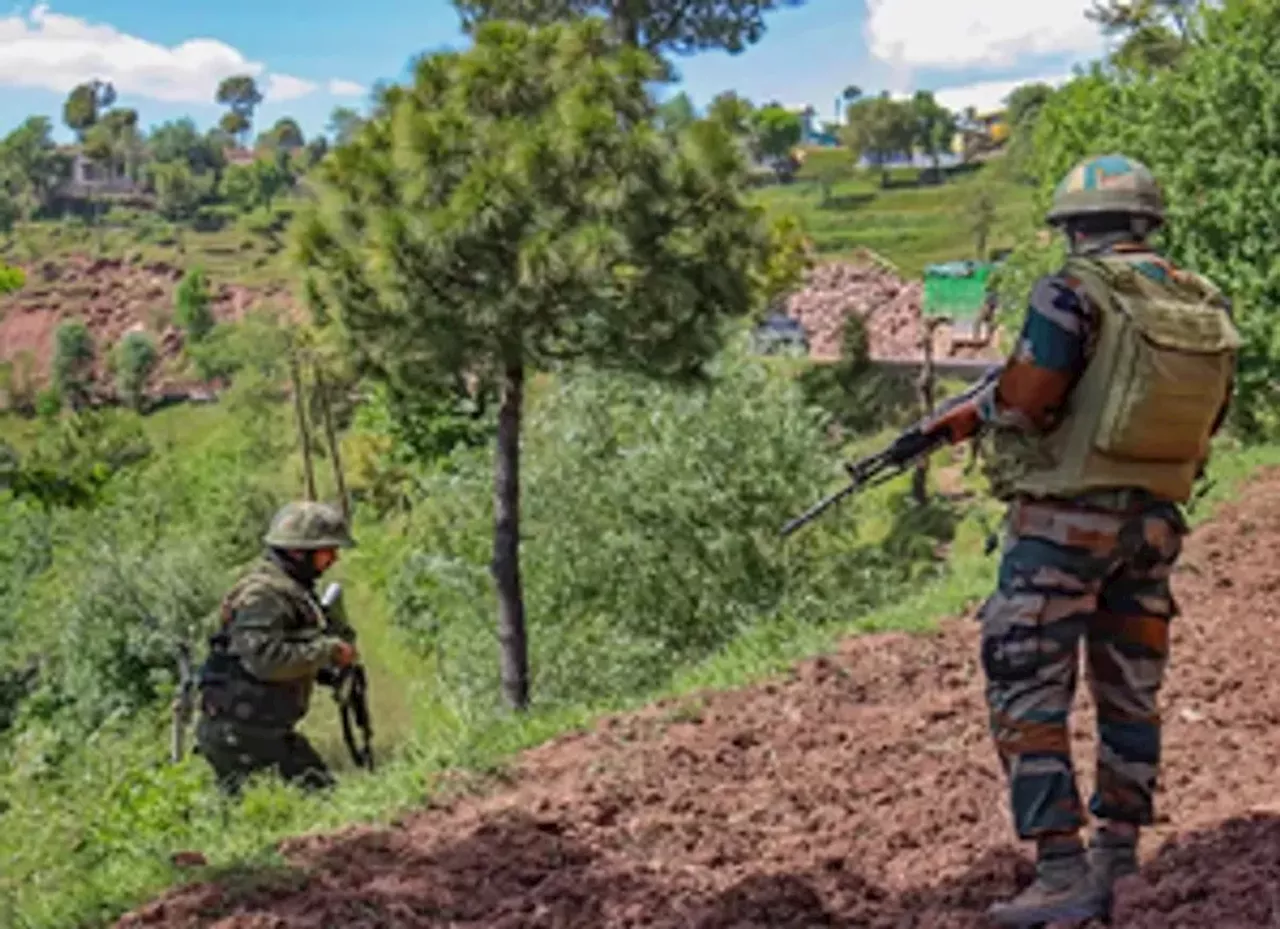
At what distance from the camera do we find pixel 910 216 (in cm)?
7081

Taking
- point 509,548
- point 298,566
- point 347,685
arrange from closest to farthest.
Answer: point 298,566 < point 347,685 < point 509,548

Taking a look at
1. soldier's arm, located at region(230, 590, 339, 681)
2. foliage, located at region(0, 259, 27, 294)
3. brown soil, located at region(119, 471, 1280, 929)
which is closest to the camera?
brown soil, located at region(119, 471, 1280, 929)

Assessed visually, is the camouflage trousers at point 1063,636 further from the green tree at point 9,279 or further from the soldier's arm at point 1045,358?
the green tree at point 9,279

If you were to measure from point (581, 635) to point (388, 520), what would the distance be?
21104 mm

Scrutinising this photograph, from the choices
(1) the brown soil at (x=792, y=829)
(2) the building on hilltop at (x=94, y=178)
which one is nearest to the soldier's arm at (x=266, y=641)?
(1) the brown soil at (x=792, y=829)

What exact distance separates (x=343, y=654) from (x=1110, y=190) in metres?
3.65

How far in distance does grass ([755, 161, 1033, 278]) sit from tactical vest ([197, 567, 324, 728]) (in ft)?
126

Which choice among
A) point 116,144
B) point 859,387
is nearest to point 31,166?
point 116,144

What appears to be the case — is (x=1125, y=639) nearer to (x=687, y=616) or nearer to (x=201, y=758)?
(x=201, y=758)

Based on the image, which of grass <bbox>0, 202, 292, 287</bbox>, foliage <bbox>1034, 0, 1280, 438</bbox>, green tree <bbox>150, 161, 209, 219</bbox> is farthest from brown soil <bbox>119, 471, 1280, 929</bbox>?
green tree <bbox>150, 161, 209, 219</bbox>

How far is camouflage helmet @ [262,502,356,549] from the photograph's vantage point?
5.64 meters

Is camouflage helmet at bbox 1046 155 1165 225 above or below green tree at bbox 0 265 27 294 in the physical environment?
below

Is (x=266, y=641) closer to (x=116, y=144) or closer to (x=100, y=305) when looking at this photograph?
(x=100, y=305)

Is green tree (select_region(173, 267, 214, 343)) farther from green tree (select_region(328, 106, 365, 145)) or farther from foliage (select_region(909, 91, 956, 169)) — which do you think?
green tree (select_region(328, 106, 365, 145))
